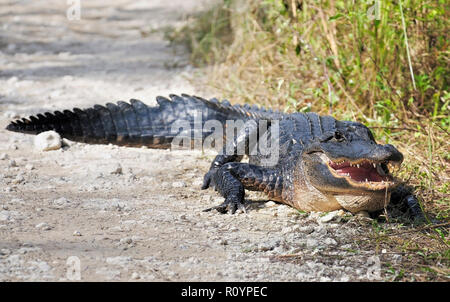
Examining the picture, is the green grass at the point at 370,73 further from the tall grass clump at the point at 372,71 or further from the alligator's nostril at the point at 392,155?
the alligator's nostril at the point at 392,155

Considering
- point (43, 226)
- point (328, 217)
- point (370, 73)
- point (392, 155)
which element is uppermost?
point (370, 73)

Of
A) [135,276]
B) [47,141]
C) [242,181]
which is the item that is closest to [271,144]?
[242,181]

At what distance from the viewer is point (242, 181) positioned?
461cm

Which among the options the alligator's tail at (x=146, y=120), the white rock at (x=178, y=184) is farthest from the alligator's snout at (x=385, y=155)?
the alligator's tail at (x=146, y=120)

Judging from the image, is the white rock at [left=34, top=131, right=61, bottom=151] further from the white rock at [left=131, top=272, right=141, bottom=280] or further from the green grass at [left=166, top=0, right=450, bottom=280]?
the white rock at [left=131, top=272, right=141, bottom=280]

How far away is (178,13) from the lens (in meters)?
10.7

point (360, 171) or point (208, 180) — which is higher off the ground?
point (360, 171)

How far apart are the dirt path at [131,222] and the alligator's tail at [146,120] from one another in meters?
0.19

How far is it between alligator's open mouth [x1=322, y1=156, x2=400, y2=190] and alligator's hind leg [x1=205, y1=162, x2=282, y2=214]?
0.60m

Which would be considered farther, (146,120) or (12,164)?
(146,120)

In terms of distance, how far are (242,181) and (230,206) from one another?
0.45 meters

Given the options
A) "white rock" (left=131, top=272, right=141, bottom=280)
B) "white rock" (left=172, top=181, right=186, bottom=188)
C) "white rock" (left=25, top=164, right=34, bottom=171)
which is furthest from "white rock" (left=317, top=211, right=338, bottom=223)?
"white rock" (left=25, top=164, right=34, bottom=171)

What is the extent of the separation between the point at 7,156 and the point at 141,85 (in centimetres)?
280

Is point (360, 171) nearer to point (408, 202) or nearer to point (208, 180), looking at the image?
point (408, 202)
